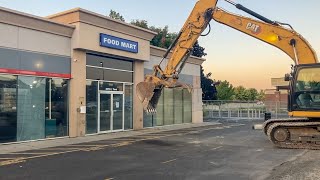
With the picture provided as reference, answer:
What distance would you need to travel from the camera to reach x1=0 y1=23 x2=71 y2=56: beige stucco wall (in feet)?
51.3

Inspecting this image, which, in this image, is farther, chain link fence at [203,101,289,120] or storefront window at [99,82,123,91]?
chain link fence at [203,101,289,120]

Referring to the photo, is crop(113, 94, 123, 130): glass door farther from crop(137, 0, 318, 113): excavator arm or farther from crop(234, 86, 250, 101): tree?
crop(234, 86, 250, 101): tree

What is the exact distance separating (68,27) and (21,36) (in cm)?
261

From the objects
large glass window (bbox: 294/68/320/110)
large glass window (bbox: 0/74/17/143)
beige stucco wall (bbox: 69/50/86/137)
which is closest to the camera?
large glass window (bbox: 294/68/320/110)

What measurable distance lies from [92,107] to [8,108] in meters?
4.98

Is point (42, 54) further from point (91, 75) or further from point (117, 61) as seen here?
point (117, 61)

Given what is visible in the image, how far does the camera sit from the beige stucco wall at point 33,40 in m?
15.6

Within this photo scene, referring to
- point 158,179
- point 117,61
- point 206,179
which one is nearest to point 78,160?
point 158,179

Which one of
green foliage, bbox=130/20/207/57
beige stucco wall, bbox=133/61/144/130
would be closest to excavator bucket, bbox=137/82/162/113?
beige stucco wall, bbox=133/61/144/130

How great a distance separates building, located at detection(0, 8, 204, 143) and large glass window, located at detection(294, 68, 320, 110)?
10.1 metres

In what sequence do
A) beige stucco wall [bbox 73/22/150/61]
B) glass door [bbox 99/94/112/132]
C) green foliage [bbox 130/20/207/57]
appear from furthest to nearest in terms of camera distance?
green foliage [bbox 130/20/207/57] → glass door [bbox 99/94/112/132] → beige stucco wall [bbox 73/22/150/61]

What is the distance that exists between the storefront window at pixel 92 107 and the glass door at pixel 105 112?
15.0 inches

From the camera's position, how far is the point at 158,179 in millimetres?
8867

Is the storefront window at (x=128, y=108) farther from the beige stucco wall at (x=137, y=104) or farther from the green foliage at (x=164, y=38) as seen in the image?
the green foliage at (x=164, y=38)
